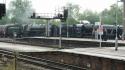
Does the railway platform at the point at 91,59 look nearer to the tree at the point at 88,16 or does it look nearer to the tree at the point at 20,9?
the tree at the point at 88,16

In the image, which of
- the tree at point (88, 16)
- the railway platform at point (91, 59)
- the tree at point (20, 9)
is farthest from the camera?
the tree at point (20, 9)

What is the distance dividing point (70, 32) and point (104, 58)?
32.1 meters

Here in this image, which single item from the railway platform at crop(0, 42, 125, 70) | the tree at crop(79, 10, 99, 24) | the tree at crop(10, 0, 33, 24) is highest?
the tree at crop(10, 0, 33, 24)

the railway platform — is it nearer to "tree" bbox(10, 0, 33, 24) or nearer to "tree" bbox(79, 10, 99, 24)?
"tree" bbox(79, 10, 99, 24)

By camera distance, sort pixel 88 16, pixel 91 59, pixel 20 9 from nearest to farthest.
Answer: pixel 91 59, pixel 88 16, pixel 20 9

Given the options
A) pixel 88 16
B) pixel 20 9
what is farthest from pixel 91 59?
pixel 20 9

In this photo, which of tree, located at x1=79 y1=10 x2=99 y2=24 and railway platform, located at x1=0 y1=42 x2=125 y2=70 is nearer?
railway platform, located at x1=0 y1=42 x2=125 y2=70

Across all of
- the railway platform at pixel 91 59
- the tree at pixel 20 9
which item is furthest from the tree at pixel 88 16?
the railway platform at pixel 91 59

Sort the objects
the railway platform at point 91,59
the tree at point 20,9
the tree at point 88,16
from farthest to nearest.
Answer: the tree at point 20,9
the tree at point 88,16
the railway platform at point 91,59

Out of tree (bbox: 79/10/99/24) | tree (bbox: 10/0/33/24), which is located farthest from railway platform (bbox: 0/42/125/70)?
tree (bbox: 10/0/33/24)

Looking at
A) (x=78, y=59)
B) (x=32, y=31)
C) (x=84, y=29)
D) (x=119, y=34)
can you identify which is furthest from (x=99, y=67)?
(x=32, y=31)

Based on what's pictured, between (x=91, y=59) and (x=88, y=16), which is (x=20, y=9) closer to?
(x=88, y=16)

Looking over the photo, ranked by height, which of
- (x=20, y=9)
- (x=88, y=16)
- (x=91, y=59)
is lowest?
(x=91, y=59)

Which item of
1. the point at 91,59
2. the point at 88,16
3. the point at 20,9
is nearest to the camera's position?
the point at 91,59
